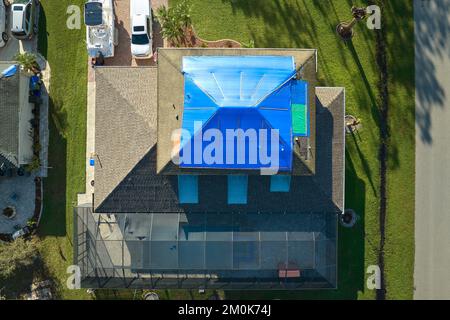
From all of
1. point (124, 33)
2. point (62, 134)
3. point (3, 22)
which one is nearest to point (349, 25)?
point (124, 33)

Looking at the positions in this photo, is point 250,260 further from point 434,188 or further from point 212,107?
point 434,188

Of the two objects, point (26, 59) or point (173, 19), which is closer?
point (173, 19)

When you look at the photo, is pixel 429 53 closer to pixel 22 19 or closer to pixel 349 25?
pixel 349 25

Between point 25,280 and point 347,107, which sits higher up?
point 347,107

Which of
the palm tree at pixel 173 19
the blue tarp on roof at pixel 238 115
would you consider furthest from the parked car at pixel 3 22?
the blue tarp on roof at pixel 238 115

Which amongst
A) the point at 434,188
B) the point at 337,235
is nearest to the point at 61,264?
the point at 337,235

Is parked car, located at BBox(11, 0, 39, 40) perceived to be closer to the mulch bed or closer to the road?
the mulch bed

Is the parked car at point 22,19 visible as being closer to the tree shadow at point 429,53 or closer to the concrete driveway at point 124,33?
the concrete driveway at point 124,33
